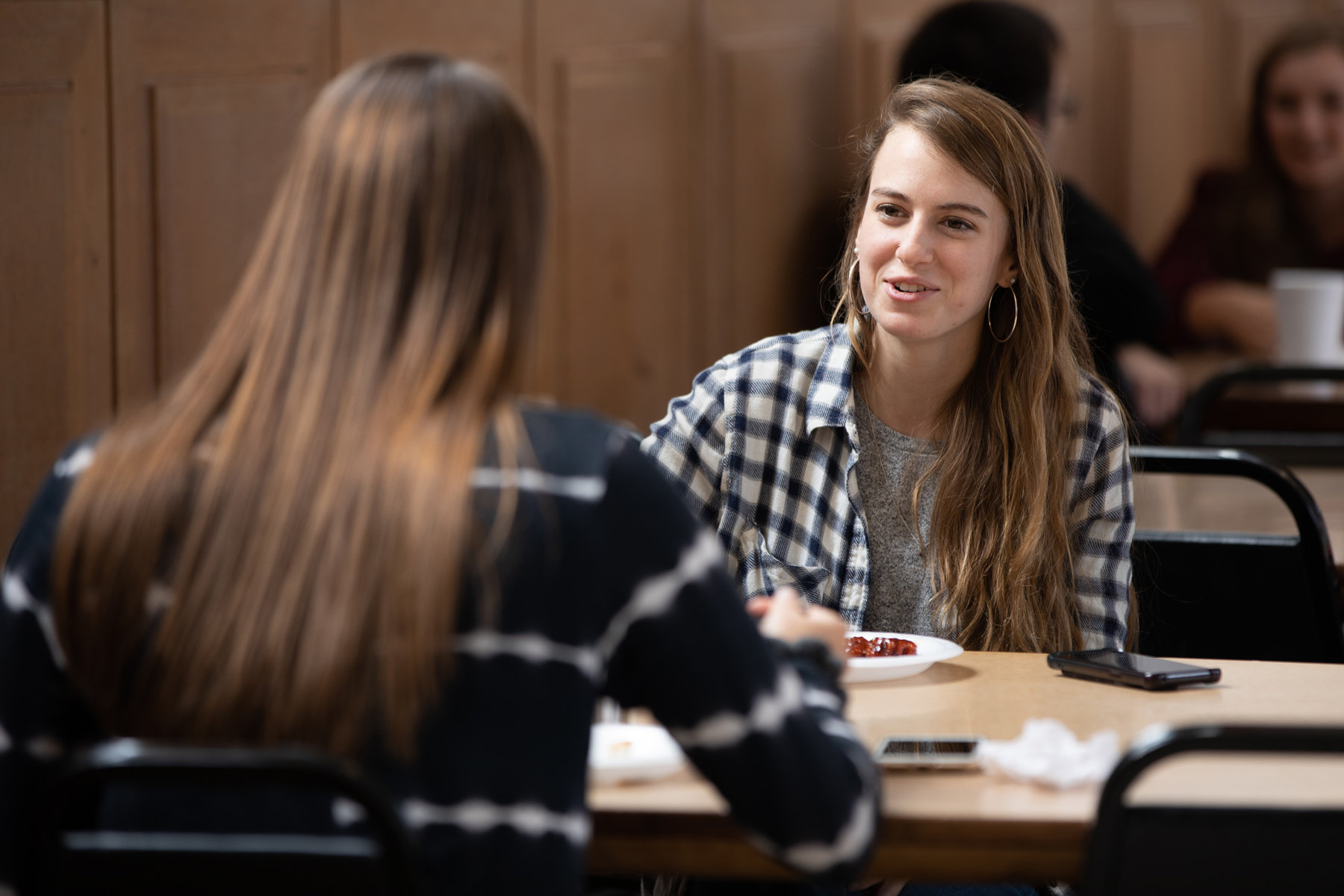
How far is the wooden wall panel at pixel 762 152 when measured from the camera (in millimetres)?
3635

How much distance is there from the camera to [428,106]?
79cm

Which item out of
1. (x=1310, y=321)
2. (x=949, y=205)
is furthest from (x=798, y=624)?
(x=1310, y=321)

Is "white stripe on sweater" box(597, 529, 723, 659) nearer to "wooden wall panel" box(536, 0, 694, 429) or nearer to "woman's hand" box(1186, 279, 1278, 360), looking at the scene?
"wooden wall panel" box(536, 0, 694, 429)

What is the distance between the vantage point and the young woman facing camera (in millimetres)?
1554

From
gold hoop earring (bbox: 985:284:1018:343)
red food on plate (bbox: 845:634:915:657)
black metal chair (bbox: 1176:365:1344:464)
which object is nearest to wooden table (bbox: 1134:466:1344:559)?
black metal chair (bbox: 1176:365:1344:464)

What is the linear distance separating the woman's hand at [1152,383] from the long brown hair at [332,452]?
253 cm

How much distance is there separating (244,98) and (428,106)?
323 centimetres

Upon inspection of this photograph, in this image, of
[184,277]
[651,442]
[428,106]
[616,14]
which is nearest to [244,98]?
[184,277]

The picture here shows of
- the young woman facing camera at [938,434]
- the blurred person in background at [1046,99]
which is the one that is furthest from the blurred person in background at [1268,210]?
the young woman facing camera at [938,434]

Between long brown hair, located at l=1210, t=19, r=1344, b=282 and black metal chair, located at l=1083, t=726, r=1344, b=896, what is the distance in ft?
10.7

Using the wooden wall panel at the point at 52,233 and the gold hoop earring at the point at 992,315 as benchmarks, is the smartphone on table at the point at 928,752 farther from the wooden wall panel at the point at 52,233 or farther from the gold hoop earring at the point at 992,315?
the wooden wall panel at the point at 52,233

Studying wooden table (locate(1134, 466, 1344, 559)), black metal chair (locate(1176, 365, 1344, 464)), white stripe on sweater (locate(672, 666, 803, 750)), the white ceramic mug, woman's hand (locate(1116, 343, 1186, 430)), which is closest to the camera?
white stripe on sweater (locate(672, 666, 803, 750))

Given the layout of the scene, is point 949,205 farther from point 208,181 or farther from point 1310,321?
point 208,181

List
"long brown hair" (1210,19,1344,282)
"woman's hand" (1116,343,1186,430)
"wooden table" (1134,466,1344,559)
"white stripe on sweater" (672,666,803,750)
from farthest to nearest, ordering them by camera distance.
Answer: "long brown hair" (1210,19,1344,282) → "woman's hand" (1116,343,1186,430) → "wooden table" (1134,466,1344,559) → "white stripe on sweater" (672,666,803,750)
